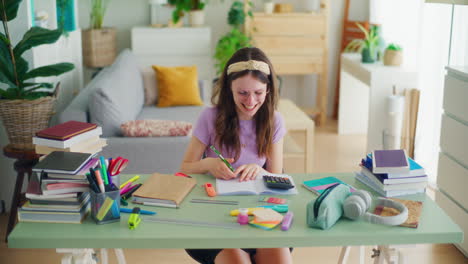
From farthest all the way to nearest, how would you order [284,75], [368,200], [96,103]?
[284,75] → [96,103] → [368,200]

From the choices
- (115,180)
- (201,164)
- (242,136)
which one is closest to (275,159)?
(242,136)

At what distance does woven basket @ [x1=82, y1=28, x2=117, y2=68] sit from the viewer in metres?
5.48

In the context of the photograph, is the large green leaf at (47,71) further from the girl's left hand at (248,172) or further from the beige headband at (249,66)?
the girl's left hand at (248,172)

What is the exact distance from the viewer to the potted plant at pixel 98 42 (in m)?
5.48

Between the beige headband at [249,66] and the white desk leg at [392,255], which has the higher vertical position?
the beige headband at [249,66]

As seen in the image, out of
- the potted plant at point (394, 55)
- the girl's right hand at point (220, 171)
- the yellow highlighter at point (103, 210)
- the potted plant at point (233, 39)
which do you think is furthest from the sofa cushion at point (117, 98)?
the potted plant at point (394, 55)

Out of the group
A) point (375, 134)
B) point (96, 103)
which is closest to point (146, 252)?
point (96, 103)

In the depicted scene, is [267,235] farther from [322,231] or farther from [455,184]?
[455,184]

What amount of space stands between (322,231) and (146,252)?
1.68m

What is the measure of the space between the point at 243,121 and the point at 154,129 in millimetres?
1144

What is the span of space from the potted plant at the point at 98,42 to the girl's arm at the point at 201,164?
348 cm

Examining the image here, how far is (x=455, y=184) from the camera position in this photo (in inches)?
118

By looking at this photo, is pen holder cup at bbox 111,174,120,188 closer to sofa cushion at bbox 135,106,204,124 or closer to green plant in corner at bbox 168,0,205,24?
sofa cushion at bbox 135,106,204,124

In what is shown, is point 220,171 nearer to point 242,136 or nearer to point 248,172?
point 248,172
